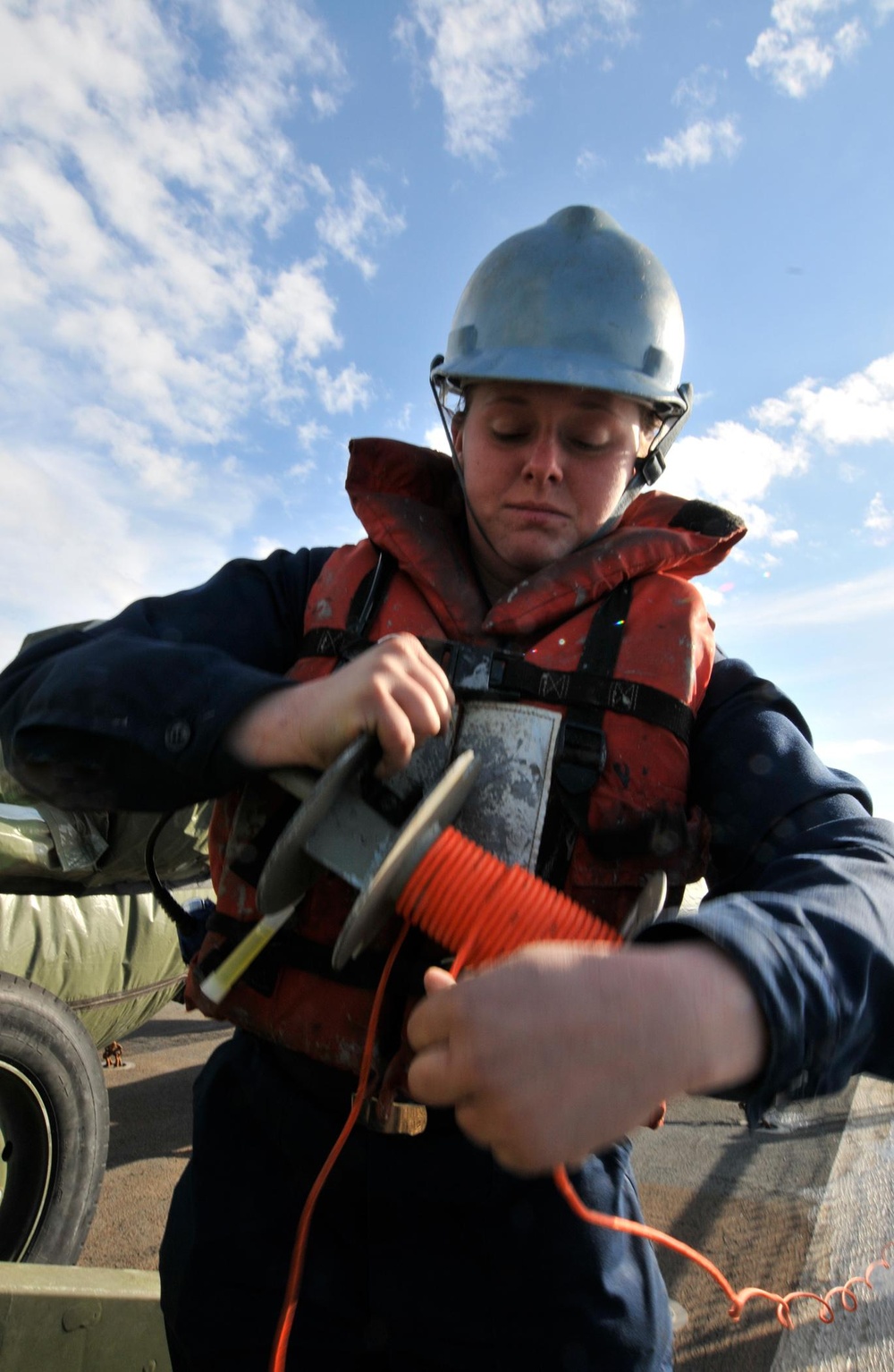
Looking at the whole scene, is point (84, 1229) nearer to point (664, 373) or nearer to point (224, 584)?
point (224, 584)

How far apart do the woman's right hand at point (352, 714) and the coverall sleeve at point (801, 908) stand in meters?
0.41

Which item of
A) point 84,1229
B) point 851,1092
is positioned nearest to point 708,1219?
point 851,1092

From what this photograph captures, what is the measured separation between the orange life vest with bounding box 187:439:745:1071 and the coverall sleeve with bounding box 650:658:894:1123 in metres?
0.12

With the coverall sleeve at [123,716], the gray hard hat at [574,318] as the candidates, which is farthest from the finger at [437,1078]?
the gray hard hat at [574,318]

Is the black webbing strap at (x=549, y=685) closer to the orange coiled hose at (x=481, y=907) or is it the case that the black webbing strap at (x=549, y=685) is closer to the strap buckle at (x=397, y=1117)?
the orange coiled hose at (x=481, y=907)

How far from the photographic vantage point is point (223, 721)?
49.9 inches

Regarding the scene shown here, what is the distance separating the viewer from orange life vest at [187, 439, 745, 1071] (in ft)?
4.86

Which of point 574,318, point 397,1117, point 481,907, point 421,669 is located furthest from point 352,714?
point 574,318

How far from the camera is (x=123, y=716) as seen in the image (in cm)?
131

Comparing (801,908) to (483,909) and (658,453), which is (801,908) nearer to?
(483,909)

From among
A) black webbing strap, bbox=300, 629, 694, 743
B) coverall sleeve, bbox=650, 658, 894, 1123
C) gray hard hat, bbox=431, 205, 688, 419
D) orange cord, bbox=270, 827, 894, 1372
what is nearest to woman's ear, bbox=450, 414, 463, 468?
gray hard hat, bbox=431, 205, 688, 419

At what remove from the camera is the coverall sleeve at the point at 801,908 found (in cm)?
86

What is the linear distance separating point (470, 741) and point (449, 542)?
581 mm

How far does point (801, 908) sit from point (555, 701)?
666 mm
